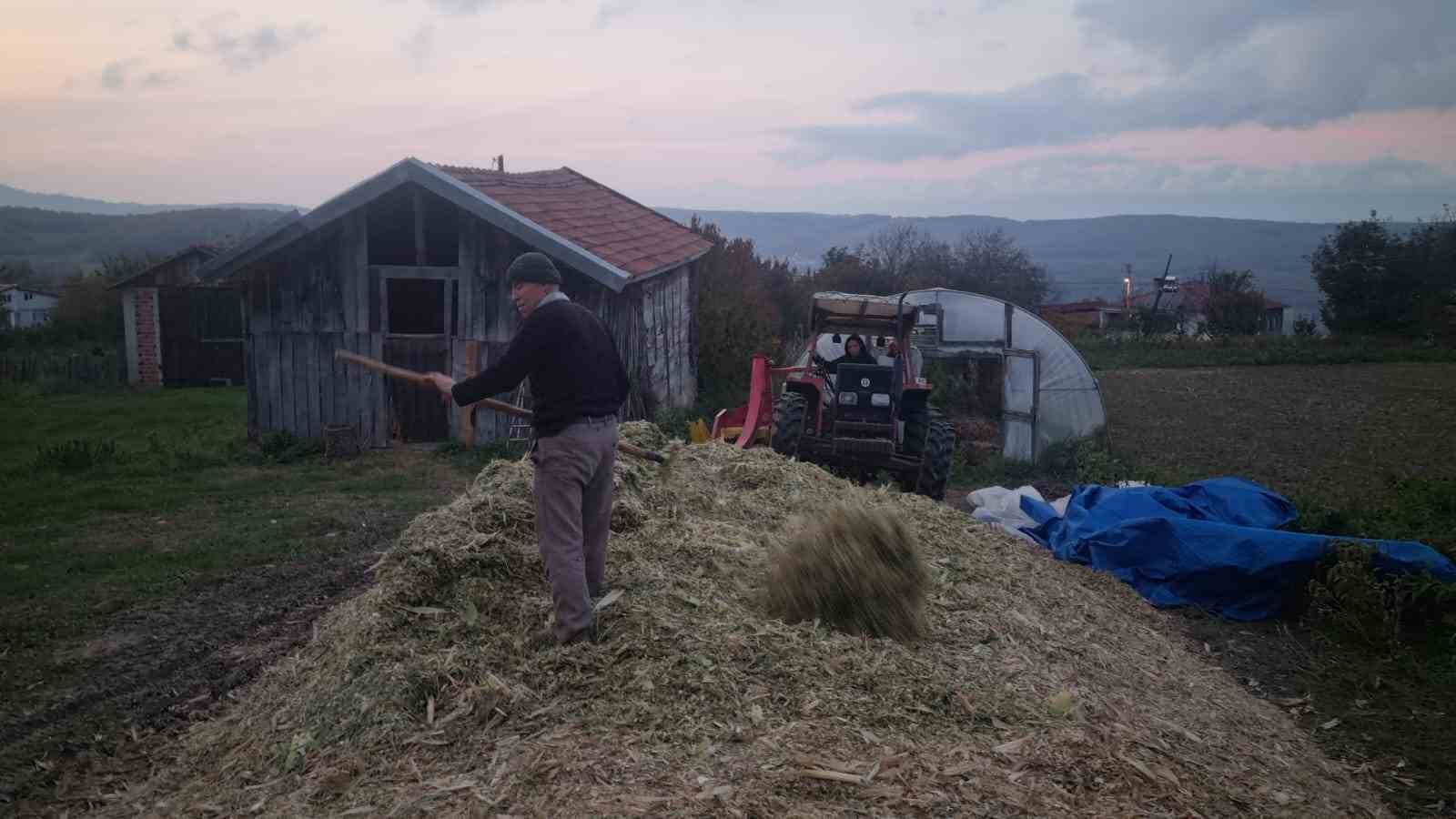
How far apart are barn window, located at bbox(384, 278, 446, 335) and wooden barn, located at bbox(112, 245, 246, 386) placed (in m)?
8.36

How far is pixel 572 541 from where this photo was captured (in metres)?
4.43

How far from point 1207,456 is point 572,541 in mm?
12155

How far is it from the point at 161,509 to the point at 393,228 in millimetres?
4881

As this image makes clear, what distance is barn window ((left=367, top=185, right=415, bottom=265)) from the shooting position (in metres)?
12.3

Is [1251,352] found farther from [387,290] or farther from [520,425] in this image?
[387,290]

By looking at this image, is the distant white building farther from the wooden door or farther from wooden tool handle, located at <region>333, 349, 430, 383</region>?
wooden tool handle, located at <region>333, 349, 430, 383</region>

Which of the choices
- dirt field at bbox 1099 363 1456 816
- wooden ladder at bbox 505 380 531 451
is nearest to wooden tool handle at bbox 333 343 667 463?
dirt field at bbox 1099 363 1456 816

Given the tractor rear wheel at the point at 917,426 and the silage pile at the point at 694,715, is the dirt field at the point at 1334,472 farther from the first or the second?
the tractor rear wheel at the point at 917,426

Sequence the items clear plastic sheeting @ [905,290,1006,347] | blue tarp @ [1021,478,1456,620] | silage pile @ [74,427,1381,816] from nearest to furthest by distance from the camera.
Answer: silage pile @ [74,427,1381,816]
blue tarp @ [1021,478,1456,620]
clear plastic sheeting @ [905,290,1006,347]

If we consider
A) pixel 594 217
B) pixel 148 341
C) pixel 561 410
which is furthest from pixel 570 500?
pixel 148 341

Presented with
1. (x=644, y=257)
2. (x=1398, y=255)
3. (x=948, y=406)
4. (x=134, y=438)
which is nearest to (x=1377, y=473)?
(x=948, y=406)

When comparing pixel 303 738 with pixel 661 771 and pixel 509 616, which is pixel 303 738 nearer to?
pixel 509 616

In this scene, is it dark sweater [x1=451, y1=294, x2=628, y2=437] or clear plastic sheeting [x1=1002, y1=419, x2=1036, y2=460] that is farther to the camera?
clear plastic sheeting [x1=1002, y1=419, x2=1036, y2=460]

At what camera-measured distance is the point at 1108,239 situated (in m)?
121
